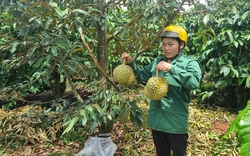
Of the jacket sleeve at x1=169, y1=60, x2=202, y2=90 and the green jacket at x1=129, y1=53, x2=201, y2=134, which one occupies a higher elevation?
the jacket sleeve at x1=169, y1=60, x2=202, y2=90

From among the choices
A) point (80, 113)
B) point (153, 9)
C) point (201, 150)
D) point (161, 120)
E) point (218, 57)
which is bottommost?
point (201, 150)

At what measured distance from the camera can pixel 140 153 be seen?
2.54 meters

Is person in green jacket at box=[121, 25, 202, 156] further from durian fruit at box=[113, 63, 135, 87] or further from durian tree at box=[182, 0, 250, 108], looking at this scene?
durian tree at box=[182, 0, 250, 108]

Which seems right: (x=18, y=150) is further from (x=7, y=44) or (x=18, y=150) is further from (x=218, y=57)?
(x=218, y=57)

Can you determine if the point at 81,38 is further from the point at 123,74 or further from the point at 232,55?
the point at 232,55

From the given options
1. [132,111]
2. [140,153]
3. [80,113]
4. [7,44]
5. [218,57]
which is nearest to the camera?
[80,113]

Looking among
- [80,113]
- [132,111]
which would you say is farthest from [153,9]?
[80,113]

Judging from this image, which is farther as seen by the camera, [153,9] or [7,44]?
[7,44]

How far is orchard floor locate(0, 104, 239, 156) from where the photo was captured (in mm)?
2537

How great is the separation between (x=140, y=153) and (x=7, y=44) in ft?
5.33

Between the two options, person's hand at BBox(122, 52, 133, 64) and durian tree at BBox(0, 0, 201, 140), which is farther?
person's hand at BBox(122, 52, 133, 64)

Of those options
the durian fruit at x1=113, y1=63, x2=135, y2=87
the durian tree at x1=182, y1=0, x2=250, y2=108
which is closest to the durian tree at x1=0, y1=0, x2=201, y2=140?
the durian fruit at x1=113, y1=63, x2=135, y2=87

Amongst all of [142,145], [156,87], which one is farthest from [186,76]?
[142,145]

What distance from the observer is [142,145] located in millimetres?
2699
